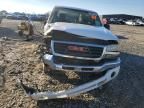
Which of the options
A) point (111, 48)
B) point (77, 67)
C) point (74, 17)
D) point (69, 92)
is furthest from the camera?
point (74, 17)

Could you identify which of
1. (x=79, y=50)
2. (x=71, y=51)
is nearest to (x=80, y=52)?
(x=79, y=50)

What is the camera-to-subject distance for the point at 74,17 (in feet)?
32.8

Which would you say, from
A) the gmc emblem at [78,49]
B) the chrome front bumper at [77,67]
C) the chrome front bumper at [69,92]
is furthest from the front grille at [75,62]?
the chrome front bumper at [69,92]

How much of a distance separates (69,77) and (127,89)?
5.61ft

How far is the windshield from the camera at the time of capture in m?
9.76

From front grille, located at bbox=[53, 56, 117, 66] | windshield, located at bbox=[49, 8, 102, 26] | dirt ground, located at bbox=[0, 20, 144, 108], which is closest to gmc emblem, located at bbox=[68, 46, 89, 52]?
front grille, located at bbox=[53, 56, 117, 66]

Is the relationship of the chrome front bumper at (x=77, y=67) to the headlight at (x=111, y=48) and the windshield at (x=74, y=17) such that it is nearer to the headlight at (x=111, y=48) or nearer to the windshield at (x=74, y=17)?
the headlight at (x=111, y=48)

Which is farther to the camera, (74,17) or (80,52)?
(74,17)

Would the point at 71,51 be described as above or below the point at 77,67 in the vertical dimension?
above

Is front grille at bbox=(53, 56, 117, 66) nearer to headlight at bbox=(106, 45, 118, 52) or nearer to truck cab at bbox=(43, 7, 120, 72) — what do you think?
truck cab at bbox=(43, 7, 120, 72)

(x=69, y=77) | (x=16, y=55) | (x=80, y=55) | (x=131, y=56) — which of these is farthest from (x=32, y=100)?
(x=131, y=56)

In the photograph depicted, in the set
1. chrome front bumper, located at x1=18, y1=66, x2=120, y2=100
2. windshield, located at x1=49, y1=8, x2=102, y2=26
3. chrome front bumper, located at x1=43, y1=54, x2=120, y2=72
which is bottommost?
chrome front bumper, located at x1=18, y1=66, x2=120, y2=100

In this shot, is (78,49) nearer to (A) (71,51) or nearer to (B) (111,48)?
(A) (71,51)

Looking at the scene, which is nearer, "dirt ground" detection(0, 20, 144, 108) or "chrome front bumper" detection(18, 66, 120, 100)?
"chrome front bumper" detection(18, 66, 120, 100)
